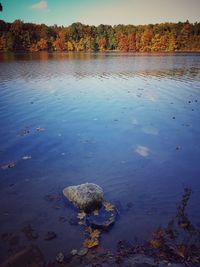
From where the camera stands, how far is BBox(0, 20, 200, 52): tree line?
4924 inches

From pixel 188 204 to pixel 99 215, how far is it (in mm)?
2909

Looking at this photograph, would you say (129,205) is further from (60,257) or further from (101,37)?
(101,37)

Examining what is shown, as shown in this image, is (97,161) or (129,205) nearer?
(129,205)

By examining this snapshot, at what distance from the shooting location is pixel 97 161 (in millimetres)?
10438

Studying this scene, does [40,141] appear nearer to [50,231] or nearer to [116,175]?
[116,175]

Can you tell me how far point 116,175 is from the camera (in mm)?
9352

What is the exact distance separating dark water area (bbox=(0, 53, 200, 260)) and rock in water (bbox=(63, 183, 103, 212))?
315 millimetres

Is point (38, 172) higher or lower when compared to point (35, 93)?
lower

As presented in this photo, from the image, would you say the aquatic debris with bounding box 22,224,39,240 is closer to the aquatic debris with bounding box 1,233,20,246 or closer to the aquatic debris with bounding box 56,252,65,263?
the aquatic debris with bounding box 1,233,20,246

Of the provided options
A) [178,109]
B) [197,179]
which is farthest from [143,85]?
[197,179]

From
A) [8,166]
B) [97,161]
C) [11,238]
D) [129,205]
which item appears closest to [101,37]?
[97,161]

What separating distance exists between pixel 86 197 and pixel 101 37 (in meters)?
150

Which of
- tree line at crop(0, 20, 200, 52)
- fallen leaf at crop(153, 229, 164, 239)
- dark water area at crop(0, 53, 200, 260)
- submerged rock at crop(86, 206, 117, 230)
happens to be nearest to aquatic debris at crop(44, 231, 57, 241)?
dark water area at crop(0, 53, 200, 260)

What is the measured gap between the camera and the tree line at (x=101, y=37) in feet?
410
